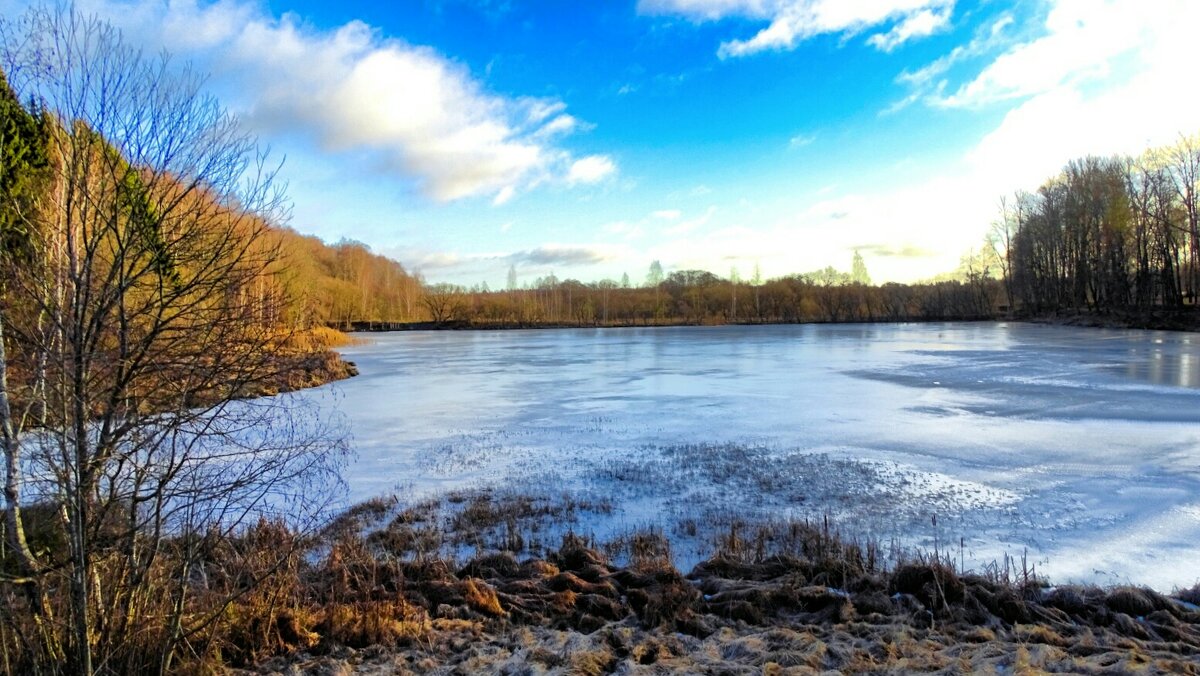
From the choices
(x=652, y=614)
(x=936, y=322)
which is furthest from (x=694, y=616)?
(x=936, y=322)

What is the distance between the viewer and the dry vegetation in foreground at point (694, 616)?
130 inches

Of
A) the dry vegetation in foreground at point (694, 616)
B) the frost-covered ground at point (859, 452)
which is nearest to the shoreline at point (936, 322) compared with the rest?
the frost-covered ground at point (859, 452)

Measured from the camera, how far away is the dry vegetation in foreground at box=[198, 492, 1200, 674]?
3309 millimetres

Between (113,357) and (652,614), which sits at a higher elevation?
(113,357)

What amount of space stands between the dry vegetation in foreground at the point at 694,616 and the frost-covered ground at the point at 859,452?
655 mm

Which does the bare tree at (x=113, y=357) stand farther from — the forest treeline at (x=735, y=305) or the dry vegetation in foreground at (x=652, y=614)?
the forest treeline at (x=735, y=305)

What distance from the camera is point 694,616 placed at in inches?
154

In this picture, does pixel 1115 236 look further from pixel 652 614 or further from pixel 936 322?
pixel 652 614

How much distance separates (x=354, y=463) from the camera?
8422 mm

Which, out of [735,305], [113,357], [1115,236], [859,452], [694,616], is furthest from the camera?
[735,305]

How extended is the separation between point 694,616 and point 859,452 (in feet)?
17.8

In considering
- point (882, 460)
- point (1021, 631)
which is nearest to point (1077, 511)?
point (882, 460)

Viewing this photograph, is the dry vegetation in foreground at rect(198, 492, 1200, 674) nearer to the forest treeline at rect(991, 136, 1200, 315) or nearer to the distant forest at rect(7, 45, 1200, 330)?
the distant forest at rect(7, 45, 1200, 330)

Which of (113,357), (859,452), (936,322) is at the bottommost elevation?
(859,452)
